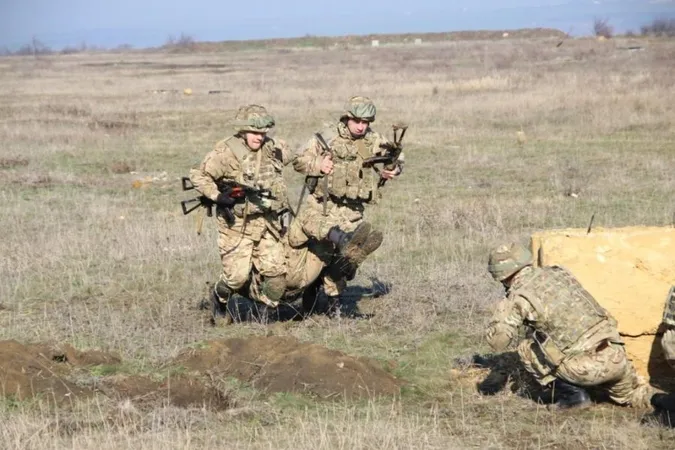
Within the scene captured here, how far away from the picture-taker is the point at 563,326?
19.5 feet

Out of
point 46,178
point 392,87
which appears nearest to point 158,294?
point 46,178

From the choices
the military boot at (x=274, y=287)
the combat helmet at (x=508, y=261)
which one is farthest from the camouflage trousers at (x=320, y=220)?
the combat helmet at (x=508, y=261)

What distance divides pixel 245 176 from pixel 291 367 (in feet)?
6.34

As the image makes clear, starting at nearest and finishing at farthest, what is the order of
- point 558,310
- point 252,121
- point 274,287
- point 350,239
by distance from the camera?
point 558,310 → point 350,239 → point 252,121 → point 274,287

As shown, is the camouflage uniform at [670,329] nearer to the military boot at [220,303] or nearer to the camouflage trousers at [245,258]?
the camouflage trousers at [245,258]

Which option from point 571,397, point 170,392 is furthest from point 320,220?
point 571,397

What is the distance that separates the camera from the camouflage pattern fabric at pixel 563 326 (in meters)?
5.91

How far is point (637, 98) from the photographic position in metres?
23.3

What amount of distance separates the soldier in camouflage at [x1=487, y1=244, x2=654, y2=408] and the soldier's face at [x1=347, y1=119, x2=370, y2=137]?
2.75 metres

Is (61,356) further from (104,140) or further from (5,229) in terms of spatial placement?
(104,140)

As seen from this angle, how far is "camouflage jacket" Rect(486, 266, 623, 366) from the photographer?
591cm

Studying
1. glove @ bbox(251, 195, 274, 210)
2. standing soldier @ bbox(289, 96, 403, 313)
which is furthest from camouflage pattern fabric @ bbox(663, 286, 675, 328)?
glove @ bbox(251, 195, 274, 210)

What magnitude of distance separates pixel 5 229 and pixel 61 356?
583 centimetres

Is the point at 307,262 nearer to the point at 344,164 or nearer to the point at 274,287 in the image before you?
the point at 274,287
